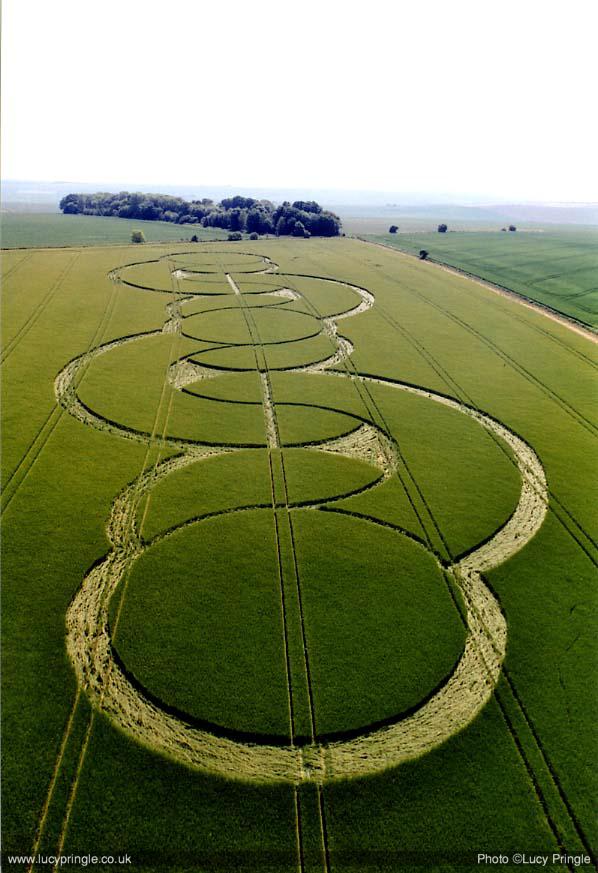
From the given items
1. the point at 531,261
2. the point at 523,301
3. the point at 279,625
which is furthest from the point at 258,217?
the point at 279,625

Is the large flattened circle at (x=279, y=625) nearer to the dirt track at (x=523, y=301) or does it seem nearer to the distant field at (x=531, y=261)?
the dirt track at (x=523, y=301)

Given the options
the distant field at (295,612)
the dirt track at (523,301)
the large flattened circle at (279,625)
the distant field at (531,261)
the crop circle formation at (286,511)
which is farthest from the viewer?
the distant field at (531,261)

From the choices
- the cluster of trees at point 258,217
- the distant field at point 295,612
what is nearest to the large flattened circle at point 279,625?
the distant field at point 295,612

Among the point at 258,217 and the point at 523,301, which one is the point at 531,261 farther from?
the point at 258,217

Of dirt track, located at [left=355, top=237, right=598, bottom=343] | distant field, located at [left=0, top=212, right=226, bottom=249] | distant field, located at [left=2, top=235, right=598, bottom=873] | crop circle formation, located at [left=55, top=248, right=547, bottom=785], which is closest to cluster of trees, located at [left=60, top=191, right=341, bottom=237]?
distant field, located at [left=0, top=212, right=226, bottom=249]

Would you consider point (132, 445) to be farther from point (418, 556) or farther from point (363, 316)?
point (363, 316)
